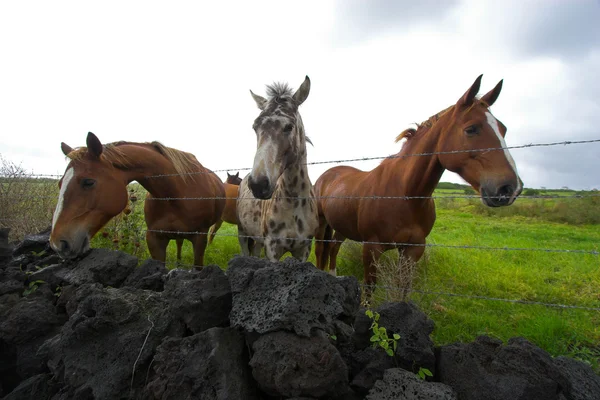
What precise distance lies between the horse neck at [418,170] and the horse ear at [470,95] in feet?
1.09

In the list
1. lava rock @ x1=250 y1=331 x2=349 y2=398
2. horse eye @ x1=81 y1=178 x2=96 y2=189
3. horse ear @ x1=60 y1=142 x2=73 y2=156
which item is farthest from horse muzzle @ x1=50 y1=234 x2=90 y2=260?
lava rock @ x1=250 y1=331 x2=349 y2=398

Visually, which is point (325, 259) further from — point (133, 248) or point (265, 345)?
point (265, 345)

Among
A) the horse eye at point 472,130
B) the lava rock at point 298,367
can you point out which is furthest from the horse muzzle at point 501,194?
the lava rock at point 298,367

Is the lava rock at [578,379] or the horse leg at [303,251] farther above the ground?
the horse leg at [303,251]

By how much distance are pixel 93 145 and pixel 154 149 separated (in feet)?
2.72

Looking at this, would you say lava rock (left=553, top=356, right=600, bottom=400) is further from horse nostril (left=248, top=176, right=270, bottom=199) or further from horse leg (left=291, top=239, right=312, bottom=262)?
horse leg (left=291, top=239, right=312, bottom=262)

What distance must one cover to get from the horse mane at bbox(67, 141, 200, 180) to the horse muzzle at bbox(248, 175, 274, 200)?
1.61m

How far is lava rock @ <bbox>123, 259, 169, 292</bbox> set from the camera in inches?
105

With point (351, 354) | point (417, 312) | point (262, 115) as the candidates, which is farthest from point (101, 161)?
point (417, 312)

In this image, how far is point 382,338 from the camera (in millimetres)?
1745

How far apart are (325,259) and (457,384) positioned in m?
4.22

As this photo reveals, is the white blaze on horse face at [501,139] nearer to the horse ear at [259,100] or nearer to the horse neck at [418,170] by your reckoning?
the horse neck at [418,170]

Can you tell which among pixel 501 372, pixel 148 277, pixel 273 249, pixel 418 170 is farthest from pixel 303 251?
pixel 501 372

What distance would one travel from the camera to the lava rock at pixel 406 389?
1.42m
